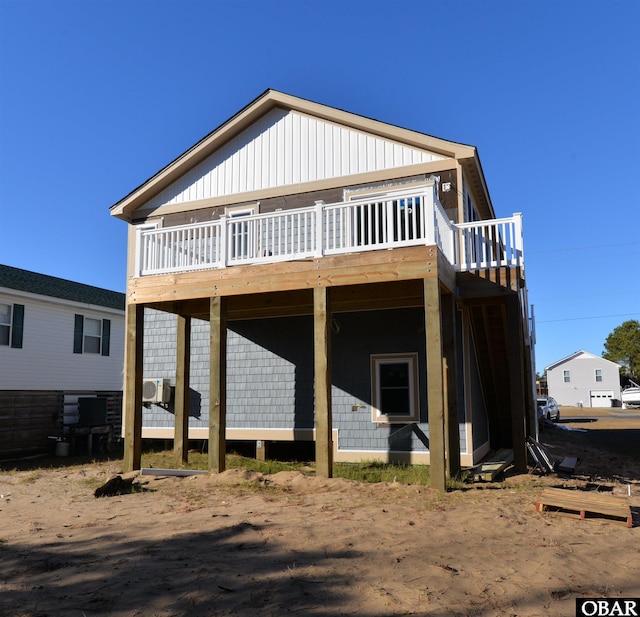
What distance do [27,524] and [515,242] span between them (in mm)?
8742

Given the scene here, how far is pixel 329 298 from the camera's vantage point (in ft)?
29.7

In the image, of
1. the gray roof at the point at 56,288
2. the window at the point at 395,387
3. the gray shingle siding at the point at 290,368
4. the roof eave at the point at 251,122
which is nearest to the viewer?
the window at the point at 395,387

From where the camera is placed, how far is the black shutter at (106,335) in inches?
773

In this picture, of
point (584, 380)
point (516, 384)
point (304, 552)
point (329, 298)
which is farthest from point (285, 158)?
point (584, 380)

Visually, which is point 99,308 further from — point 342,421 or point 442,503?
point 442,503

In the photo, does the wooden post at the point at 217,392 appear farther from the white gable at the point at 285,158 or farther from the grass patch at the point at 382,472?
the white gable at the point at 285,158

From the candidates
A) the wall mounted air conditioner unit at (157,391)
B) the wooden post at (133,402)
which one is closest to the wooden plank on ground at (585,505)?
the wooden post at (133,402)

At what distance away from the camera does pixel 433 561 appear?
15.8 feet

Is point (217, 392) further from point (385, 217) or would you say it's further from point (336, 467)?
point (385, 217)

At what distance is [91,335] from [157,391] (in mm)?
7115

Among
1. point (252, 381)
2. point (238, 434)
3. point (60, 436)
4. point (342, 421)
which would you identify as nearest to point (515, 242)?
point (342, 421)

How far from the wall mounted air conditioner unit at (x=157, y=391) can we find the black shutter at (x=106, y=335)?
22.5 ft

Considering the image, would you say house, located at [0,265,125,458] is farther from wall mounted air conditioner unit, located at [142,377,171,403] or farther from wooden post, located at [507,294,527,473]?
wooden post, located at [507,294,527,473]

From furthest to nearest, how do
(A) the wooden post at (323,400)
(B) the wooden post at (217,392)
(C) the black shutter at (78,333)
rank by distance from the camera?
(C) the black shutter at (78,333)
(B) the wooden post at (217,392)
(A) the wooden post at (323,400)
